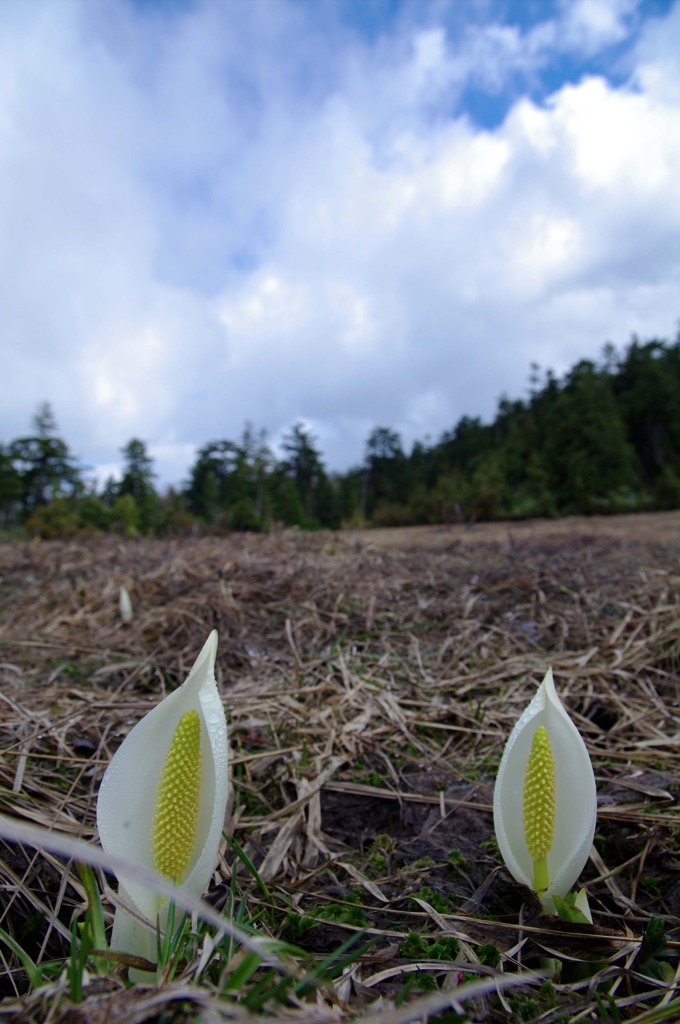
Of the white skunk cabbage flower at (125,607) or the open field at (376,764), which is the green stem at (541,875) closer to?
the open field at (376,764)

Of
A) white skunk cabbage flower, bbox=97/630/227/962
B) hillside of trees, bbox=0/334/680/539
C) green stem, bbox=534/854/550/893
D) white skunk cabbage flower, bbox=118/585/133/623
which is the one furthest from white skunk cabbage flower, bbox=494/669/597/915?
hillside of trees, bbox=0/334/680/539

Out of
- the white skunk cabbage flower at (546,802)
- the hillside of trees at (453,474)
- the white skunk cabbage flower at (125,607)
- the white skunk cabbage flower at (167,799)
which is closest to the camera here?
the white skunk cabbage flower at (167,799)

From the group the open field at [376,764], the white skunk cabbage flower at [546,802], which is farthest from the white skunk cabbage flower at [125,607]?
the white skunk cabbage flower at [546,802]

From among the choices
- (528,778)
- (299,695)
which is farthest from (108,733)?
(528,778)

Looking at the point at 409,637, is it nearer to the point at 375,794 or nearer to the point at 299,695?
the point at 299,695

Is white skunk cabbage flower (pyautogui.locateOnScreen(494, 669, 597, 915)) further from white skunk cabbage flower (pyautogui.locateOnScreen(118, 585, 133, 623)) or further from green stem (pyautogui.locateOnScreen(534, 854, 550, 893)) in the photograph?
white skunk cabbage flower (pyautogui.locateOnScreen(118, 585, 133, 623))

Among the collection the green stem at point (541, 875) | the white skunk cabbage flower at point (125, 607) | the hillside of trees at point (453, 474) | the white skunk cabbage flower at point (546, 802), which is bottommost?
the green stem at point (541, 875)

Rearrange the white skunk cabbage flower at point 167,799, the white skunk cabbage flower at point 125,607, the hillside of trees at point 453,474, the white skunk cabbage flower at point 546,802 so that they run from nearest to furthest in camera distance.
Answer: the white skunk cabbage flower at point 167,799 → the white skunk cabbage flower at point 546,802 → the white skunk cabbage flower at point 125,607 → the hillside of trees at point 453,474
